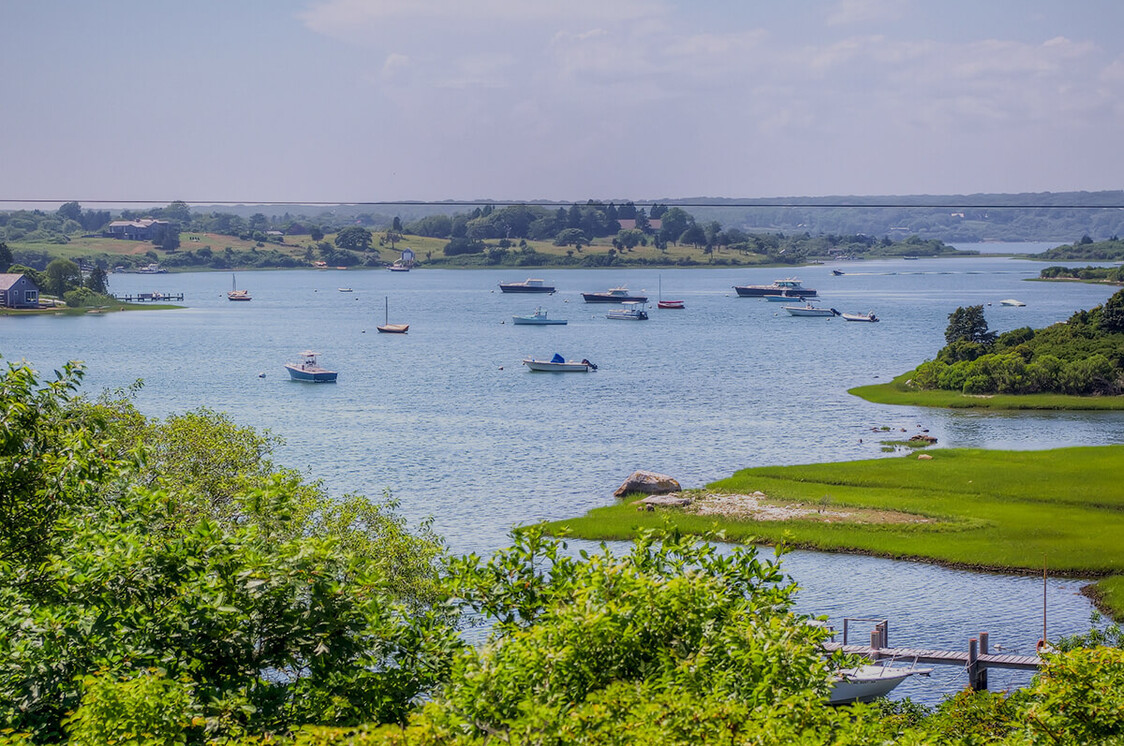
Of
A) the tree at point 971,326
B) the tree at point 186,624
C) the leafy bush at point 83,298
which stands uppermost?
the tree at point 186,624

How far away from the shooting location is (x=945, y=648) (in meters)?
34.2

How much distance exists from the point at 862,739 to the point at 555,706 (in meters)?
3.07

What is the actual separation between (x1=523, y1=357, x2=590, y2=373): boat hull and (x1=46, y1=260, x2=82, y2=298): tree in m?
106

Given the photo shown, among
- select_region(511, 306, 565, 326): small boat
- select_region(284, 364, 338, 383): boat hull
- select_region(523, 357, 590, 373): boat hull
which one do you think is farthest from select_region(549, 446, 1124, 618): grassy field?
select_region(511, 306, 565, 326): small boat

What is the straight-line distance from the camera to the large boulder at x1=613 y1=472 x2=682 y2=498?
53.5 metres

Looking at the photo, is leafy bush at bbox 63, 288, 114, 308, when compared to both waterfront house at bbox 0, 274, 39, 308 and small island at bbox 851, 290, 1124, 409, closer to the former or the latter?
waterfront house at bbox 0, 274, 39, 308

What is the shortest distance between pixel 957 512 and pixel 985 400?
3655 cm

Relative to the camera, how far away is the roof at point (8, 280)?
17050 centimetres

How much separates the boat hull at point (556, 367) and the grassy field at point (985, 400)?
26520 mm

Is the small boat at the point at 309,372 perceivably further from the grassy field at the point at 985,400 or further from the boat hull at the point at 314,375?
the grassy field at the point at 985,400

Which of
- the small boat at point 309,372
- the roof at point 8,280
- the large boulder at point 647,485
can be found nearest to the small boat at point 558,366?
the small boat at point 309,372

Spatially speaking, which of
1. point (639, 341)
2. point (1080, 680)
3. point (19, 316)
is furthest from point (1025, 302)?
point (1080, 680)

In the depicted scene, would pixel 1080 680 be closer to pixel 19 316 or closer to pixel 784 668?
pixel 784 668

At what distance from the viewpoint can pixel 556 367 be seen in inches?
4122
